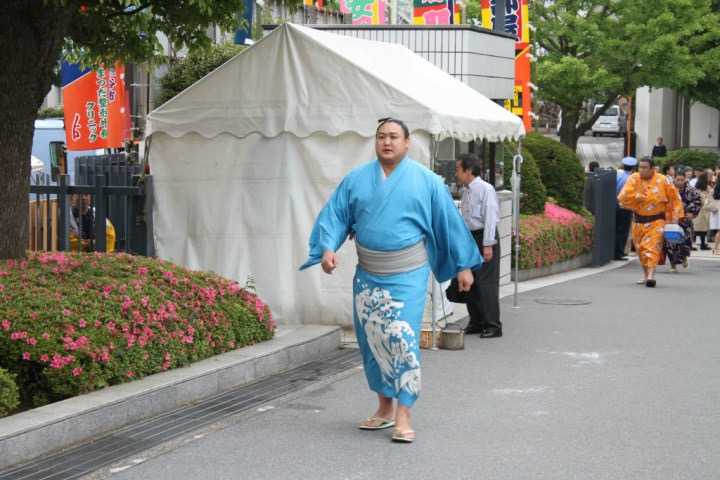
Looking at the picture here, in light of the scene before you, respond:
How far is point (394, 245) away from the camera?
278 inches

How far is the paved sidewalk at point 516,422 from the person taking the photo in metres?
6.34

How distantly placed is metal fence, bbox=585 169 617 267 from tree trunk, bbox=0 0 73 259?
12.2 meters

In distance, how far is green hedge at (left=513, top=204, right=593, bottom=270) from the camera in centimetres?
1709

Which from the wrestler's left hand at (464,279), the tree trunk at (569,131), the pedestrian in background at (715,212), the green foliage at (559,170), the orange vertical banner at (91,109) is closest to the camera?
the wrestler's left hand at (464,279)

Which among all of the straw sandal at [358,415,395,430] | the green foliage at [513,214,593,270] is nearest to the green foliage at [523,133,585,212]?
the green foliage at [513,214,593,270]

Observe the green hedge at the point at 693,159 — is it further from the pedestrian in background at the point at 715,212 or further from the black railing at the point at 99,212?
the black railing at the point at 99,212

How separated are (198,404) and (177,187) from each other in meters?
3.93

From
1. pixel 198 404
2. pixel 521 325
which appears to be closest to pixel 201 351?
pixel 198 404

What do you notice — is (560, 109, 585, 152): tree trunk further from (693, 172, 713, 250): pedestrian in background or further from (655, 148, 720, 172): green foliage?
(693, 172, 713, 250): pedestrian in background

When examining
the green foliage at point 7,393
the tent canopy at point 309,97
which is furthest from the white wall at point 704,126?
the green foliage at point 7,393

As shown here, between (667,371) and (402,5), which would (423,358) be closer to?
(667,371)

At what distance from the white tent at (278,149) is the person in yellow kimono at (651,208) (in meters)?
5.32

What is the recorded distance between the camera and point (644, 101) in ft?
158

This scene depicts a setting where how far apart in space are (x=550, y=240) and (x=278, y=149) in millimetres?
7678
